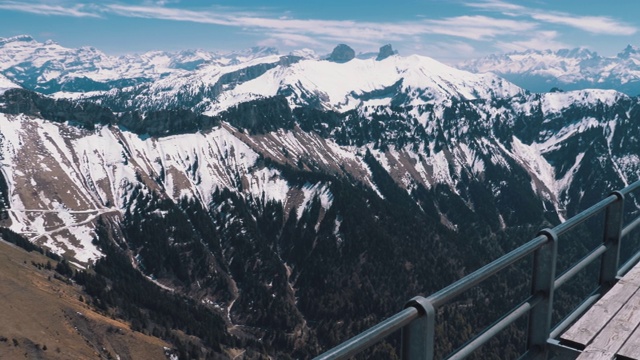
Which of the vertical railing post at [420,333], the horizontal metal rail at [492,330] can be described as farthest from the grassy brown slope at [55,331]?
the vertical railing post at [420,333]

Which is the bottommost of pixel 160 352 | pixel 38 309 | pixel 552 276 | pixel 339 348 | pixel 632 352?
pixel 160 352

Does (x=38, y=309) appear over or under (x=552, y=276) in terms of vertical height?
under

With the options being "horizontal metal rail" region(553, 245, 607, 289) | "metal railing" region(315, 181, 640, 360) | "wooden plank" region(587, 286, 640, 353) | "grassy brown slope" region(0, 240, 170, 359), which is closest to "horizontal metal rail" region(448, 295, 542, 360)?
"metal railing" region(315, 181, 640, 360)

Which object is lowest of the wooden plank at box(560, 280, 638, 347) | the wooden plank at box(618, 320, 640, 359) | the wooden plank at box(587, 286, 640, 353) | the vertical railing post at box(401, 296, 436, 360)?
the wooden plank at box(560, 280, 638, 347)

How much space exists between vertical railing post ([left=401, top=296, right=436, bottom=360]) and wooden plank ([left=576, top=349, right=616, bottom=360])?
12.7ft

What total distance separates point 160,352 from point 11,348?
54.2 m

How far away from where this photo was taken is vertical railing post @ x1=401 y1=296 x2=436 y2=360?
5.90m

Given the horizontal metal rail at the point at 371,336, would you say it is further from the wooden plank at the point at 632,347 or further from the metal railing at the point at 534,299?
the wooden plank at the point at 632,347

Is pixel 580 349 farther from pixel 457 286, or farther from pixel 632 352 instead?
pixel 457 286

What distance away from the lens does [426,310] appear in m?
5.88

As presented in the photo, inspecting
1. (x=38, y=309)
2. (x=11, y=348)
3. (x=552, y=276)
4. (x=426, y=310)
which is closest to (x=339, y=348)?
(x=426, y=310)

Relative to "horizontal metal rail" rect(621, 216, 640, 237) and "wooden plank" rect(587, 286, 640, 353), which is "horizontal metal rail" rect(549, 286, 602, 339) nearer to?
"wooden plank" rect(587, 286, 640, 353)

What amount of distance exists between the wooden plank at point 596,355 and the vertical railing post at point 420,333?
388cm

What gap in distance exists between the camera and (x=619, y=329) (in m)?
9.22
